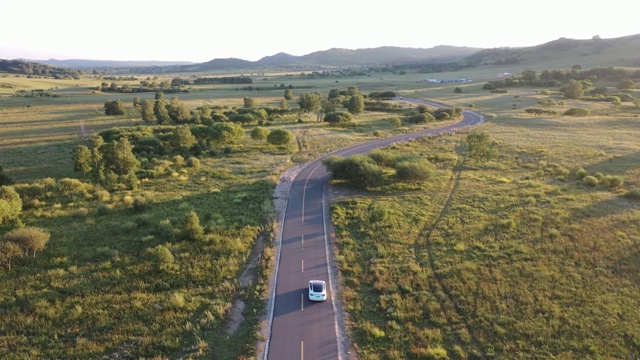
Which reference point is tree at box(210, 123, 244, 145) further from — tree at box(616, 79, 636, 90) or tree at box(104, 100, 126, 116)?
tree at box(616, 79, 636, 90)

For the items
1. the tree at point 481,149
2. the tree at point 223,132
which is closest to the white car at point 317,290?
the tree at point 481,149

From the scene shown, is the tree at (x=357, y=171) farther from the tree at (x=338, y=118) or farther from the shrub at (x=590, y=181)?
the tree at (x=338, y=118)

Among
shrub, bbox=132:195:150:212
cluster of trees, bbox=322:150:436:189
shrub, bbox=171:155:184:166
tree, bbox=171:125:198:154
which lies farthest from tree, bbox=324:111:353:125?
shrub, bbox=132:195:150:212

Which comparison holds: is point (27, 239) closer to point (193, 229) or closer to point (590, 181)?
point (193, 229)

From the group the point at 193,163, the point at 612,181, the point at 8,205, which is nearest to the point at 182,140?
the point at 193,163

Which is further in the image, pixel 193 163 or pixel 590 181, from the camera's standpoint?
pixel 193 163

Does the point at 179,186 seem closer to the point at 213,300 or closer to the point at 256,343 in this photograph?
the point at 213,300
